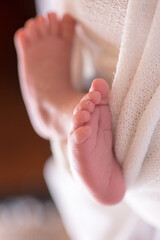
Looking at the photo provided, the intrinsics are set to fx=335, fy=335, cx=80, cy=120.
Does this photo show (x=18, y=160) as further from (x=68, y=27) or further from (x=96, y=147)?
(x=96, y=147)

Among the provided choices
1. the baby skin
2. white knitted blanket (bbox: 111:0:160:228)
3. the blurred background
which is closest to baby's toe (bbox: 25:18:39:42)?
the baby skin

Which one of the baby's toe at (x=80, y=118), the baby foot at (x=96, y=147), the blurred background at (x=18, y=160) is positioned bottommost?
the blurred background at (x=18, y=160)

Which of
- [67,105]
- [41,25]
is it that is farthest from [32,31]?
[67,105]

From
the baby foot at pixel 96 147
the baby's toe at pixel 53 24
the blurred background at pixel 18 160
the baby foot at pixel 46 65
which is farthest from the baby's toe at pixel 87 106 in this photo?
the blurred background at pixel 18 160

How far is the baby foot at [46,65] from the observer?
0.57 metres

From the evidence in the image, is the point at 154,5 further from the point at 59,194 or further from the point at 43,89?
the point at 59,194

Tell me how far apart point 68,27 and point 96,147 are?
11.5 inches

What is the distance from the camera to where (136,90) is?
1.22 feet

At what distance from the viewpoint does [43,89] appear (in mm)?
570

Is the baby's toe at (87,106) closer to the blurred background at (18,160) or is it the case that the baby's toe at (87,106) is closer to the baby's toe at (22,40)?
the baby's toe at (22,40)

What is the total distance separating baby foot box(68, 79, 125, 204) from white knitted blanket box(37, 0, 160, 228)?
0.01 m

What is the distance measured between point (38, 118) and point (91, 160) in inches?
8.5

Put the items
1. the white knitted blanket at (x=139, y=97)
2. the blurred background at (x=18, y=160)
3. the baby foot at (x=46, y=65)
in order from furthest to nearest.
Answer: the blurred background at (x=18, y=160) → the baby foot at (x=46, y=65) → the white knitted blanket at (x=139, y=97)

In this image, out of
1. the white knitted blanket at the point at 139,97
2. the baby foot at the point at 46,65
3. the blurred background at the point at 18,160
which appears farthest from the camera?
the blurred background at the point at 18,160
